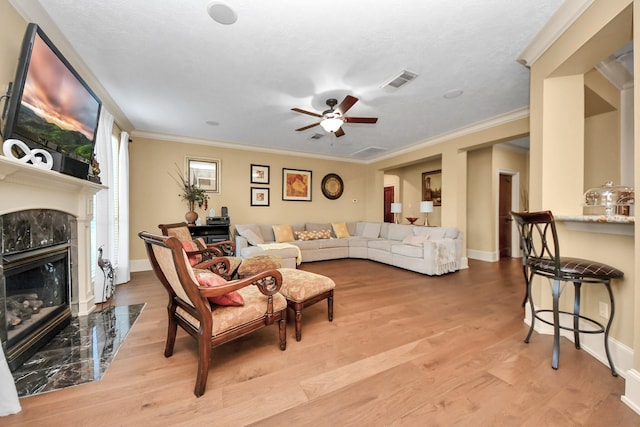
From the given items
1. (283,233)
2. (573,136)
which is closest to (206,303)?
(573,136)

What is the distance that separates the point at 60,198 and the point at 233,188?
3206 millimetres

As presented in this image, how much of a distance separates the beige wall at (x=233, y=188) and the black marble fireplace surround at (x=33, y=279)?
2.34 m

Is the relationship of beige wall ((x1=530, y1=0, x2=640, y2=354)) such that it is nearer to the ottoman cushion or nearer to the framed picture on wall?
the ottoman cushion

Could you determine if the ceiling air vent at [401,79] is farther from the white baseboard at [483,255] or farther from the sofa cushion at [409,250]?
the white baseboard at [483,255]

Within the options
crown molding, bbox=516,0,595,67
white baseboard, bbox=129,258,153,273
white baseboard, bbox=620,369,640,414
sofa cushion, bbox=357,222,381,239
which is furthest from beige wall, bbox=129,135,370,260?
white baseboard, bbox=620,369,640,414

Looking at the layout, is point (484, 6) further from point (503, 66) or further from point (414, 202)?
point (414, 202)

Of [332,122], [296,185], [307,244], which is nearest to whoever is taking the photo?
[332,122]

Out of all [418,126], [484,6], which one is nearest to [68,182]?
[484,6]

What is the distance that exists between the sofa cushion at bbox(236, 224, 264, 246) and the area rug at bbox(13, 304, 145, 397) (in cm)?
240

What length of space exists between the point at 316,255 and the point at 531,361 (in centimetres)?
399

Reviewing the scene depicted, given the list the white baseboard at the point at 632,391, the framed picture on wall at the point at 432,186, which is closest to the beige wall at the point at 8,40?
the white baseboard at the point at 632,391

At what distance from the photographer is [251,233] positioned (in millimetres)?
4961

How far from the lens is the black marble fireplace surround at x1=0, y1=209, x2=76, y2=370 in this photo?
1.70m

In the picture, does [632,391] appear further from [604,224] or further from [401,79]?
[401,79]
